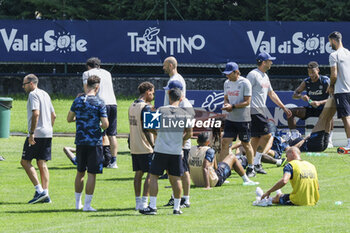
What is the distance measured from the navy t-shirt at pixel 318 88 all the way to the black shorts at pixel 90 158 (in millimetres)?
7673

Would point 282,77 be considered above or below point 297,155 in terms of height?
above

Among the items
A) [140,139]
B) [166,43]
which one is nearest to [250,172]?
[140,139]

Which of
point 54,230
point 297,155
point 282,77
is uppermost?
point 282,77

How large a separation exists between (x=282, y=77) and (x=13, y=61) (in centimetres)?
885

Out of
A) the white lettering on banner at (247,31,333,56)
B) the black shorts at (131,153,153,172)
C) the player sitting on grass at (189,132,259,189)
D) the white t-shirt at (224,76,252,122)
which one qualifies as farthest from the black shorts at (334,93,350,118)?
the white lettering on banner at (247,31,333,56)

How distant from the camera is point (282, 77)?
28734 millimetres

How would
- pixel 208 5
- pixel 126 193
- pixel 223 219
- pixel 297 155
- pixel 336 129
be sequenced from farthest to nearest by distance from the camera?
pixel 208 5 < pixel 336 129 < pixel 126 193 < pixel 297 155 < pixel 223 219

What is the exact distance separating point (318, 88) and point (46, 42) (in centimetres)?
1266

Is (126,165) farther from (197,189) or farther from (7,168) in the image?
(197,189)

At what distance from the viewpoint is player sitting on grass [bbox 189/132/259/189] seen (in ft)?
47.9

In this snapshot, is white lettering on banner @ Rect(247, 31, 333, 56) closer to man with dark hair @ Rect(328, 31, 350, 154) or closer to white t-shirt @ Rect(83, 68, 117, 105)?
man with dark hair @ Rect(328, 31, 350, 154)

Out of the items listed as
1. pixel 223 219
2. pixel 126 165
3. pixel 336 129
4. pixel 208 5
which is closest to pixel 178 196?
pixel 223 219

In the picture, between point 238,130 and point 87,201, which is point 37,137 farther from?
point 238,130

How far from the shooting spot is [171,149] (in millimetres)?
12125
